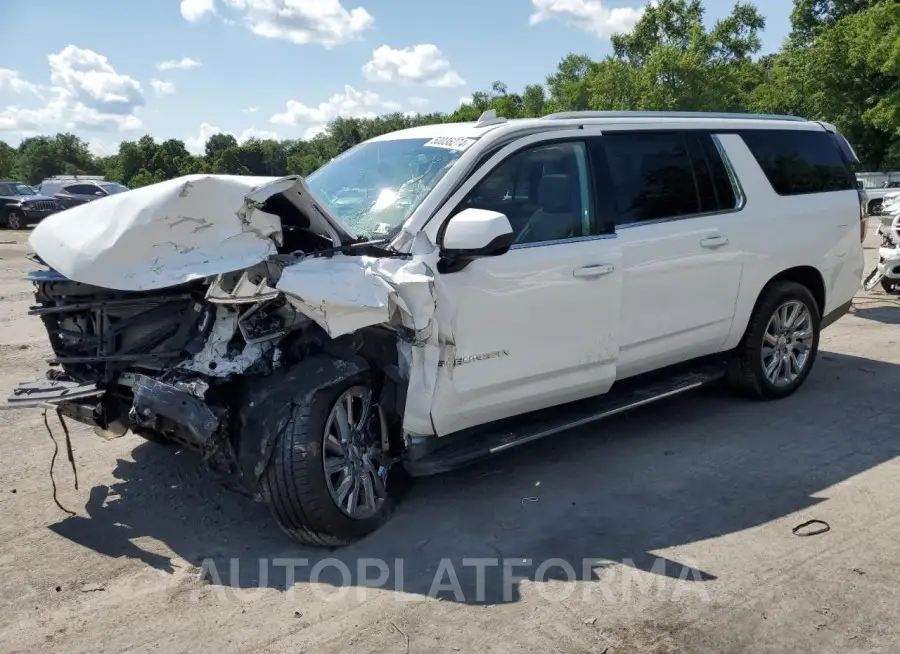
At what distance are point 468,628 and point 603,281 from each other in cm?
214

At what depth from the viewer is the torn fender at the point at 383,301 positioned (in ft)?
11.8

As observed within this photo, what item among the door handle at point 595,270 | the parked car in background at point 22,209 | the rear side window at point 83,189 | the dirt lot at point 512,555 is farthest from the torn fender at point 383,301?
the rear side window at point 83,189

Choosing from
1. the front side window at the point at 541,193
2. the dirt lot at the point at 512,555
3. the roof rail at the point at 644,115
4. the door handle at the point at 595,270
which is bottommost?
the dirt lot at the point at 512,555

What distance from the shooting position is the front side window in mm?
4316

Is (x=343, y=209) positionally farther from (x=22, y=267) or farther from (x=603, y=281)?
(x=22, y=267)

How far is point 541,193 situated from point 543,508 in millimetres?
1761

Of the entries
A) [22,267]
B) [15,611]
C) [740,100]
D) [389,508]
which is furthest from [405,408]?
[740,100]

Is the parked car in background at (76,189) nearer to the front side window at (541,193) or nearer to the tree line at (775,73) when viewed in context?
the tree line at (775,73)

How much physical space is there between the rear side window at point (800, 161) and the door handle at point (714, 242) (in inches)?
31.8

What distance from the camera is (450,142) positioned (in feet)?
14.8

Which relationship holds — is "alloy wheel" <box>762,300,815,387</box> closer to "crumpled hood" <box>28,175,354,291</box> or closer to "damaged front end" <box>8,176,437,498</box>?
"damaged front end" <box>8,176,437,498</box>

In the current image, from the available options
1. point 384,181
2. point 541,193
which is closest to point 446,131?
point 384,181

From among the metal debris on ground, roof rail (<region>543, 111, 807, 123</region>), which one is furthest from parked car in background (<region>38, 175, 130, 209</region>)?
the metal debris on ground

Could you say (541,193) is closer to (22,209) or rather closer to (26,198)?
(22,209)
